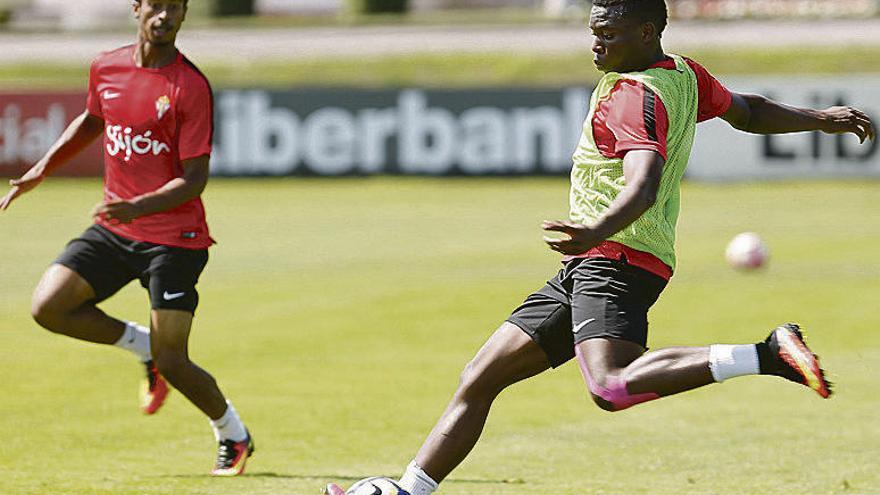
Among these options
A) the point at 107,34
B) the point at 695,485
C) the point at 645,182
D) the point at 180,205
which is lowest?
the point at 107,34

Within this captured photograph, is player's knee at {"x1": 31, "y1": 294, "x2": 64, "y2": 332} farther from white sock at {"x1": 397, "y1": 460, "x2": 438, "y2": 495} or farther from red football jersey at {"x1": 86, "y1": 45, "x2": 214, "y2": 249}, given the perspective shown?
white sock at {"x1": 397, "y1": 460, "x2": 438, "y2": 495}

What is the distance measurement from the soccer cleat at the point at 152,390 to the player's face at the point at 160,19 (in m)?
1.94

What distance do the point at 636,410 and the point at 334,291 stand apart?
659 cm

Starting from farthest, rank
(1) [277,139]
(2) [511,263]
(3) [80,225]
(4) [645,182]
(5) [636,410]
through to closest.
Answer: (1) [277,139] < (3) [80,225] < (2) [511,263] < (5) [636,410] < (4) [645,182]

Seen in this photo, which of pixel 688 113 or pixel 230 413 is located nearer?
pixel 688 113

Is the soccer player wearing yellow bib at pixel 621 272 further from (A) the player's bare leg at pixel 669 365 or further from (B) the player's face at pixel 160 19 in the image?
(B) the player's face at pixel 160 19

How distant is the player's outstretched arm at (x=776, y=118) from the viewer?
730 centimetres

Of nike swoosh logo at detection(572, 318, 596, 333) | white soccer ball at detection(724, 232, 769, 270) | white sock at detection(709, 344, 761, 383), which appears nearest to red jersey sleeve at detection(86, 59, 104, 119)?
nike swoosh logo at detection(572, 318, 596, 333)

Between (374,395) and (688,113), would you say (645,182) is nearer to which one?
(688,113)

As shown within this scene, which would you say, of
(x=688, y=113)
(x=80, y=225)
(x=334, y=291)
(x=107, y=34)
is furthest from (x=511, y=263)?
(x=107, y=34)

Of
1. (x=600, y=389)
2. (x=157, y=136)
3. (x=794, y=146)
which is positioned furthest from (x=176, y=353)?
(x=794, y=146)

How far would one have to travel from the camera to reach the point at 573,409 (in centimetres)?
1059

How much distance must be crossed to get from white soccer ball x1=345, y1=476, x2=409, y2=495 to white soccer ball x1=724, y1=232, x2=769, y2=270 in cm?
1136

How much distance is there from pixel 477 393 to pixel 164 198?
1957 mm
